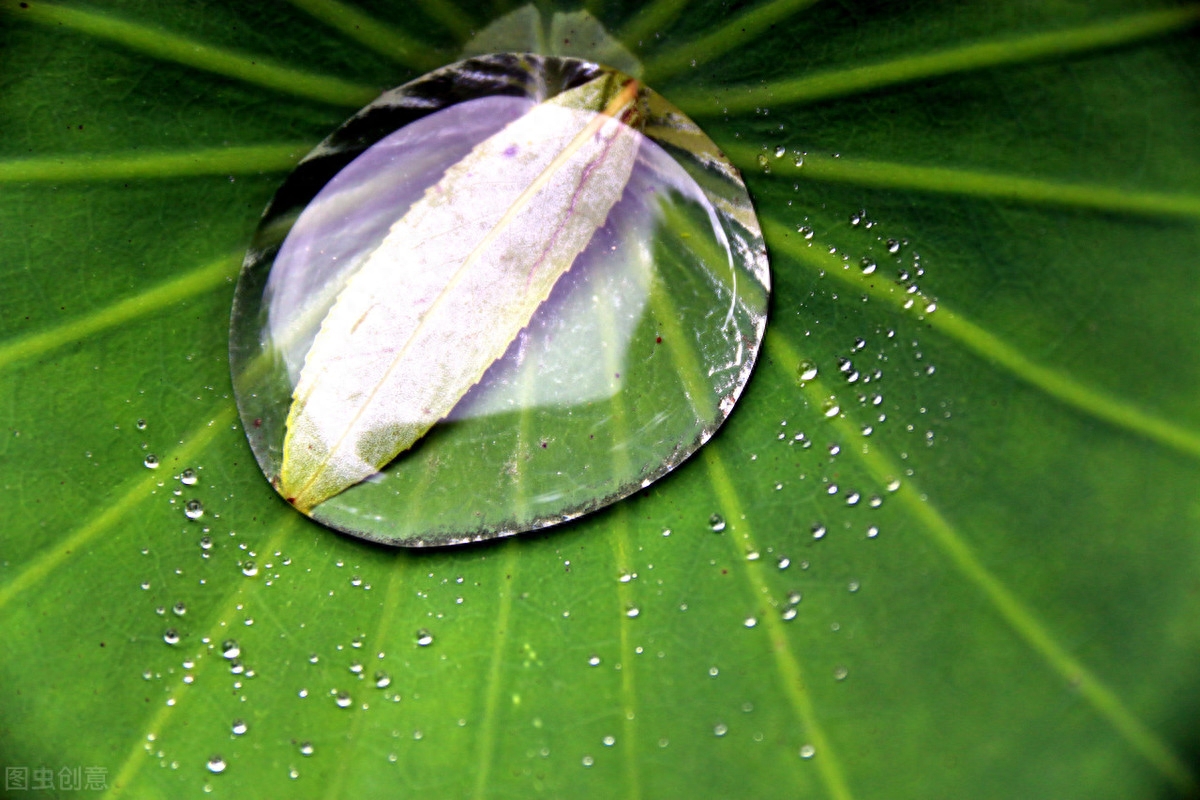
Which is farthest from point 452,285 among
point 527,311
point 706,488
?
point 706,488

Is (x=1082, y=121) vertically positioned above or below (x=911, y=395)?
above

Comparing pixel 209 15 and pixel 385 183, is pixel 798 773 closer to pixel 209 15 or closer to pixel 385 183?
A: pixel 385 183

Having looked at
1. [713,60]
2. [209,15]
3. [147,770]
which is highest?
[209,15]

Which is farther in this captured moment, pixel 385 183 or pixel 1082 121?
pixel 385 183

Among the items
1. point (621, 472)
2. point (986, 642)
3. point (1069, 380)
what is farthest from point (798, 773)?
point (1069, 380)
